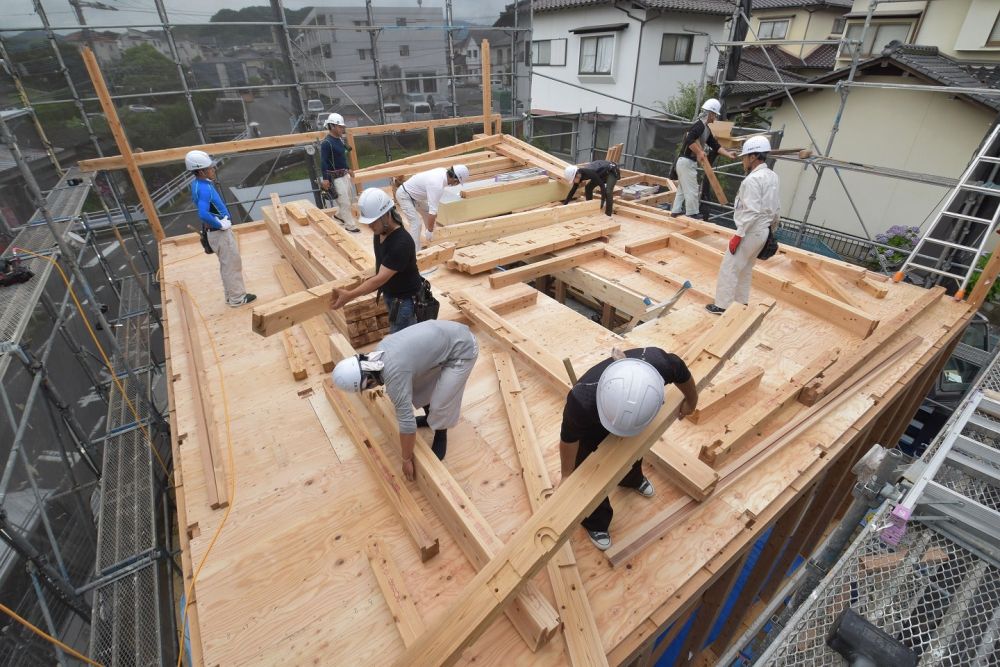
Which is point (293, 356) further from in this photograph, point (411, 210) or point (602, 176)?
point (602, 176)

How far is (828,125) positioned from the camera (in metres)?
11.7

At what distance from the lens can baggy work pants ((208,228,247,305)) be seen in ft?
16.4

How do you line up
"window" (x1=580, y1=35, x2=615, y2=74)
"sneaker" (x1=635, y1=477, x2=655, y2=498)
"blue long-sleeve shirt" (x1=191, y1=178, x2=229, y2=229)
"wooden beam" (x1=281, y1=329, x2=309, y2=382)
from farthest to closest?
"window" (x1=580, y1=35, x2=615, y2=74)
"blue long-sleeve shirt" (x1=191, y1=178, x2=229, y2=229)
"wooden beam" (x1=281, y1=329, x2=309, y2=382)
"sneaker" (x1=635, y1=477, x2=655, y2=498)

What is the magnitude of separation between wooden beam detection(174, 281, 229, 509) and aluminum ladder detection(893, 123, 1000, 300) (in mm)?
7450

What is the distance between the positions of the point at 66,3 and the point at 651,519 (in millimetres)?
11449

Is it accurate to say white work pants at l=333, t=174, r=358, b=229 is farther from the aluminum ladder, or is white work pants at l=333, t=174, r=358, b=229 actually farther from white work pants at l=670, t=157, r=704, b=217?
the aluminum ladder

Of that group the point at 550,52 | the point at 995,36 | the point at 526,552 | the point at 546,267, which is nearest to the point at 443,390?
the point at 526,552

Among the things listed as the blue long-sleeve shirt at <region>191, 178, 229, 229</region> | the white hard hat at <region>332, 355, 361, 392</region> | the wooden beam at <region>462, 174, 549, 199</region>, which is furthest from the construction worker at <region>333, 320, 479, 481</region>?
the wooden beam at <region>462, 174, 549, 199</region>

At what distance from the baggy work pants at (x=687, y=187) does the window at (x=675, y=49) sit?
11714mm

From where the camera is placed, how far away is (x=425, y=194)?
5.84 metres

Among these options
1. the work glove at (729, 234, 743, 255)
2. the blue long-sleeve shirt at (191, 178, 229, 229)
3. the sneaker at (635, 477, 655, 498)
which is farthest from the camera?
the blue long-sleeve shirt at (191, 178, 229, 229)

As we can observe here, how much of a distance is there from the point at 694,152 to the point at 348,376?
6905 mm

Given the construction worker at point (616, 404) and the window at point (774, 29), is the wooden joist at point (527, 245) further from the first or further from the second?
the window at point (774, 29)

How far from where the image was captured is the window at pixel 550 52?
18594 mm
